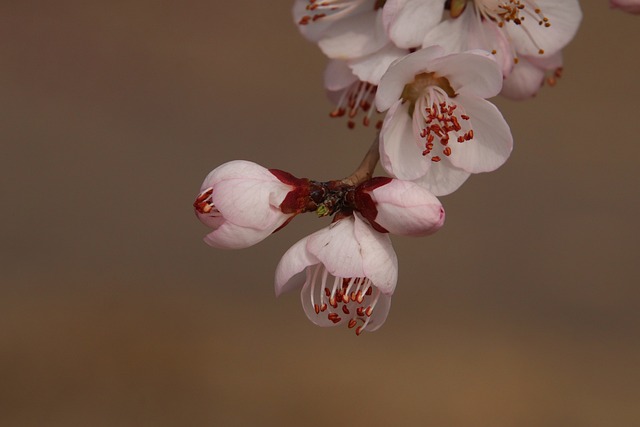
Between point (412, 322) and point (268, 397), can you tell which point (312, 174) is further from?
point (268, 397)

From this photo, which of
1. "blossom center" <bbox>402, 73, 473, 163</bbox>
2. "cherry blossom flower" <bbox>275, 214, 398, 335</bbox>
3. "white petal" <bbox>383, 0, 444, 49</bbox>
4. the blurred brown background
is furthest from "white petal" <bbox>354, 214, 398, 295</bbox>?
the blurred brown background

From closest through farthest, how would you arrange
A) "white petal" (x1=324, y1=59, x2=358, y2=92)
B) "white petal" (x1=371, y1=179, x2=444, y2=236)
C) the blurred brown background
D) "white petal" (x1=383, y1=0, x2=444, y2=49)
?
"white petal" (x1=371, y1=179, x2=444, y2=236), "white petal" (x1=383, y1=0, x2=444, y2=49), "white petal" (x1=324, y1=59, x2=358, y2=92), the blurred brown background

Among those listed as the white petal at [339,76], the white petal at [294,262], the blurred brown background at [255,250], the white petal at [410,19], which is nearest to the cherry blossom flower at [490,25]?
the white petal at [410,19]

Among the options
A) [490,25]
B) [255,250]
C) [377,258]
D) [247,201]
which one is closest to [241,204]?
[247,201]

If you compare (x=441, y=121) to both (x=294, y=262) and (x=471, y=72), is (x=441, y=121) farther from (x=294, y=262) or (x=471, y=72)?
(x=294, y=262)

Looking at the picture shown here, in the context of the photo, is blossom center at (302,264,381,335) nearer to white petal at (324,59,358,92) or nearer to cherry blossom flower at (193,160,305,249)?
cherry blossom flower at (193,160,305,249)

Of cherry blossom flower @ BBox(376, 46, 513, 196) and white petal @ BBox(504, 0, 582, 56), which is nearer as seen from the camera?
cherry blossom flower @ BBox(376, 46, 513, 196)
